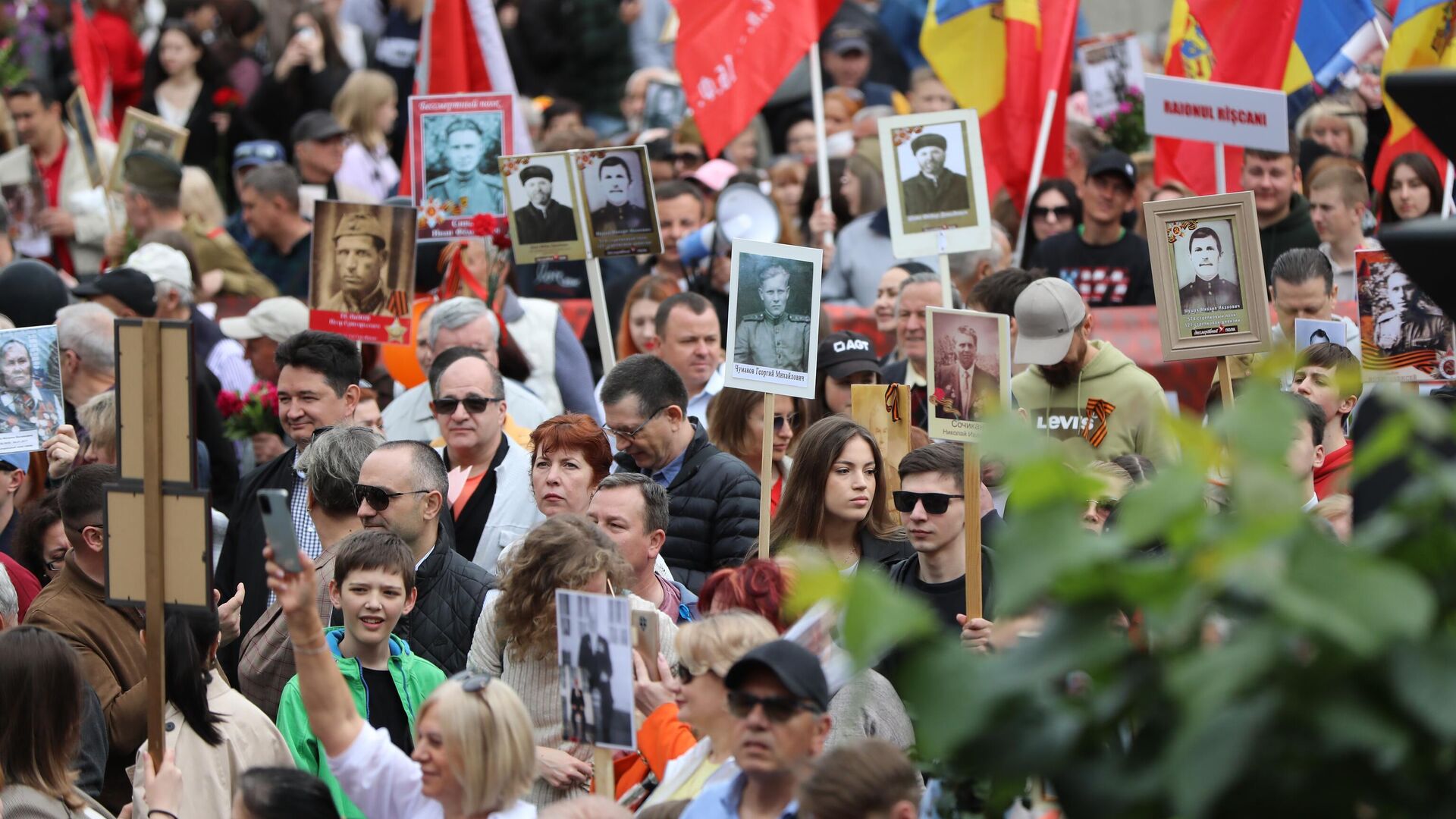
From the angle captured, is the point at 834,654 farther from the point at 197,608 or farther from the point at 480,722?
the point at 197,608

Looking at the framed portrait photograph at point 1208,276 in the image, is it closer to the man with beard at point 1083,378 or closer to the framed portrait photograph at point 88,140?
the man with beard at point 1083,378

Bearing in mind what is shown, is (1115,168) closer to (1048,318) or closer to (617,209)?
(617,209)

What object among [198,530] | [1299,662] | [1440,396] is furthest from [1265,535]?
[1440,396]

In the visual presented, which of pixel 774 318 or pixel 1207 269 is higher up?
pixel 1207 269

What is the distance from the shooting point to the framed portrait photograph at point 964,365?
19.8ft

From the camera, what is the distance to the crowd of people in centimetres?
438

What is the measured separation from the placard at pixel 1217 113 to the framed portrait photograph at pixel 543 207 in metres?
2.93

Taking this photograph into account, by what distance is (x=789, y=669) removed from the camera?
154 inches

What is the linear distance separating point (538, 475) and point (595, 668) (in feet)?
6.64

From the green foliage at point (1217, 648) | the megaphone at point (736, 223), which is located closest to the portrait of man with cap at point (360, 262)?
the megaphone at point (736, 223)

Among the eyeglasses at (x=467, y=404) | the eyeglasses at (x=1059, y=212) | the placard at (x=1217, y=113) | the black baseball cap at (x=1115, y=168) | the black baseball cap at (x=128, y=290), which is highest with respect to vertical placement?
the placard at (x=1217, y=113)

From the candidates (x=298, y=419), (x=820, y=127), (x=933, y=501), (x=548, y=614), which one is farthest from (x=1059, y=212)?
(x=548, y=614)

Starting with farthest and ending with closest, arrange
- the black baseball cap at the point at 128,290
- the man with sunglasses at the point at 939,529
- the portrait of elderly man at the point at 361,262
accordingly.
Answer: the black baseball cap at the point at 128,290 → the portrait of elderly man at the point at 361,262 → the man with sunglasses at the point at 939,529

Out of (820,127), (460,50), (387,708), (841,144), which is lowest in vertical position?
(387,708)
